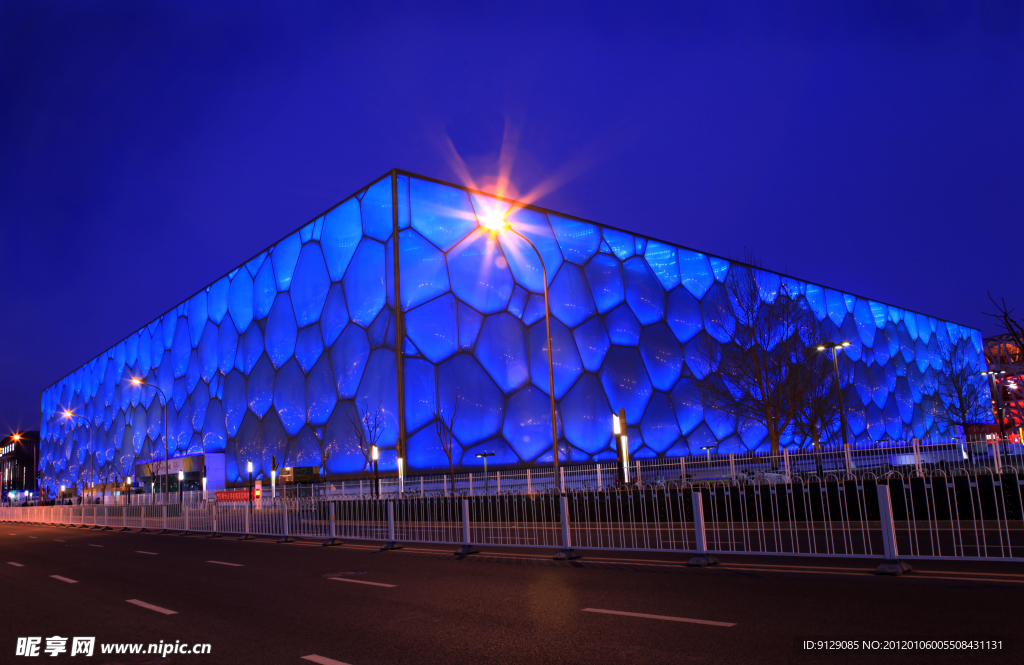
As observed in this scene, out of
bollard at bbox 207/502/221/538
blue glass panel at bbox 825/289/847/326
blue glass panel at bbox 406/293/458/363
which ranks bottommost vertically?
bollard at bbox 207/502/221/538

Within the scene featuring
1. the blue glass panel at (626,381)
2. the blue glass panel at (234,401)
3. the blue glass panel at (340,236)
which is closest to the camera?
the blue glass panel at (340,236)

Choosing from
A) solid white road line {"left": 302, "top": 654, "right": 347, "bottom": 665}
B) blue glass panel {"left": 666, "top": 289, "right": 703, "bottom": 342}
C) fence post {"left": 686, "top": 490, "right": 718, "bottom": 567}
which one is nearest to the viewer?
solid white road line {"left": 302, "top": 654, "right": 347, "bottom": 665}

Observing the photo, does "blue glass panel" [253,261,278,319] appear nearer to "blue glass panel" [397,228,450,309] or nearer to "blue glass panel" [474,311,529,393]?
"blue glass panel" [397,228,450,309]

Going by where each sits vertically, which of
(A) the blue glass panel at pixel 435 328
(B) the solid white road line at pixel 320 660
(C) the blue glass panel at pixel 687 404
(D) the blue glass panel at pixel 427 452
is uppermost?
(A) the blue glass panel at pixel 435 328

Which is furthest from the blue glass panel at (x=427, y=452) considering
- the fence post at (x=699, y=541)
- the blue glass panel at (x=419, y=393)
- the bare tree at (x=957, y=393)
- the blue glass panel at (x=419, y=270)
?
the bare tree at (x=957, y=393)

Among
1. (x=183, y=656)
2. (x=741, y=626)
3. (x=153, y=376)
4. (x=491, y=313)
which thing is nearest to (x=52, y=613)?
(x=183, y=656)

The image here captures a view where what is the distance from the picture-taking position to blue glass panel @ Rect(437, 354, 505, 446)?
135ft

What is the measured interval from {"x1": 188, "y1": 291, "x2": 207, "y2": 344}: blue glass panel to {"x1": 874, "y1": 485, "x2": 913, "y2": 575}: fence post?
61075 mm

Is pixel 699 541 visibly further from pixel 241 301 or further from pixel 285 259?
pixel 241 301

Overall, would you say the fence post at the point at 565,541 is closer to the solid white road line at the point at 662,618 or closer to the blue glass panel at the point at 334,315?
the solid white road line at the point at 662,618

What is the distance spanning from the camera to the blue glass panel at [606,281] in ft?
167

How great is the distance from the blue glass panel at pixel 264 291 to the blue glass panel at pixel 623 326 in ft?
79.3

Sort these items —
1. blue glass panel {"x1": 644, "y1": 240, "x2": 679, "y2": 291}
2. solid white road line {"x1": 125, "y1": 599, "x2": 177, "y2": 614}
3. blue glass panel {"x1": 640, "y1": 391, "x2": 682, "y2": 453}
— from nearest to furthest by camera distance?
solid white road line {"x1": 125, "y1": 599, "x2": 177, "y2": 614}
blue glass panel {"x1": 640, "y1": 391, "x2": 682, "y2": 453}
blue glass panel {"x1": 644, "y1": 240, "x2": 679, "y2": 291}

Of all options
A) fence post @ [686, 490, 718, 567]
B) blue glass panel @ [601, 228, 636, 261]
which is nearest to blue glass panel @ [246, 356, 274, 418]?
blue glass panel @ [601, 228, 636, 261]
